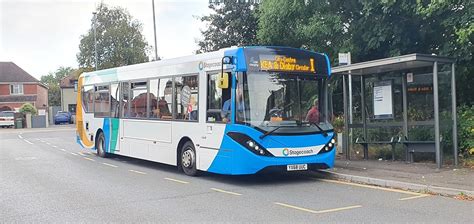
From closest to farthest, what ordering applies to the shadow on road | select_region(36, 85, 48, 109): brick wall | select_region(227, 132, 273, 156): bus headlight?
select_region(227, 132, 273, 156): bus headlight → the shadow on road → select_region(36, 85, 48, 109): brick wall

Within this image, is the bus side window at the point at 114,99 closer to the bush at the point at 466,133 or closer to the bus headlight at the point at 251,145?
the bus headlight at the point at 251,145

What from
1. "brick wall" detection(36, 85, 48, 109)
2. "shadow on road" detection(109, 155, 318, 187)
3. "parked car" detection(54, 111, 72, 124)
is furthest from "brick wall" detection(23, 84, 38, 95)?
"shadow on road" detection(109, 155, 318, 187)

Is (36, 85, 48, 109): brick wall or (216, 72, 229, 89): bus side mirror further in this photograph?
(36, 85, 48, 109): brick wall

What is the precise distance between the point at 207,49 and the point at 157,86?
50.2 ft

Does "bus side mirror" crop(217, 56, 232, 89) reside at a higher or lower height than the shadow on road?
higher

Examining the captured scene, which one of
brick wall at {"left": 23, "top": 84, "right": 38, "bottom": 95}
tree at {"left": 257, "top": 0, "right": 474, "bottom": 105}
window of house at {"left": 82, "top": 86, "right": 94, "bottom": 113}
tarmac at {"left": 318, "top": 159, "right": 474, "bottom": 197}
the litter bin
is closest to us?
tarmac at {"left": 318, "top": 159, "right": 474, "bottom": 197}

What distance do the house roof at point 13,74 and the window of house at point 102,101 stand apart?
59.9 meters

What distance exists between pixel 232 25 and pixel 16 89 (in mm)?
54364

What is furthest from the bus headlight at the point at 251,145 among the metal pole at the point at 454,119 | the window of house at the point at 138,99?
the metal pole at the point at 454,119

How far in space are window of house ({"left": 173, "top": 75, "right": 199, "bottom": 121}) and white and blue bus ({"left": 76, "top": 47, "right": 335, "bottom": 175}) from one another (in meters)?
0.02

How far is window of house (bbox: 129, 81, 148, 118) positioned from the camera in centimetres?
1433

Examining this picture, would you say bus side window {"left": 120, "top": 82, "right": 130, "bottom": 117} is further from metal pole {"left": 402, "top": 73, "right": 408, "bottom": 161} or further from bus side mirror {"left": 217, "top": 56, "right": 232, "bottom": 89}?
metal pole {"left": 402, "top": 73, "right": 408, "bottom": 161}

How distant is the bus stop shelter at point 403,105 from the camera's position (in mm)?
12039

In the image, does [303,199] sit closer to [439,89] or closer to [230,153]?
[230,153]
